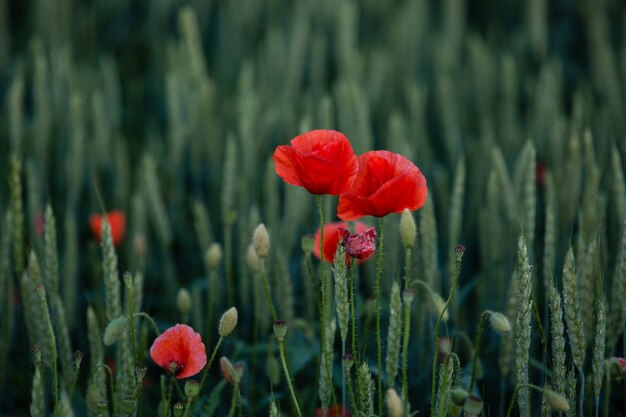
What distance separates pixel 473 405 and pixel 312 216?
1.08m

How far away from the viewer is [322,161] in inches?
38.1

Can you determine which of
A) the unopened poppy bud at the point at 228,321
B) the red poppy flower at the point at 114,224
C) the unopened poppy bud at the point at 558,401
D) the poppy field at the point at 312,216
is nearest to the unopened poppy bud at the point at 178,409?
the poppy field at the point at 312,216

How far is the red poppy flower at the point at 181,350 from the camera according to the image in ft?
3.30

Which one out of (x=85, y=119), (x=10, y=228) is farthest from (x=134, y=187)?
(x=10, y=228)

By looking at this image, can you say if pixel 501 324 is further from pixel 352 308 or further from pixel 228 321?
pixel 228 321

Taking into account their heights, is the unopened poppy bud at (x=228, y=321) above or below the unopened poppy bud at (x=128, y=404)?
above

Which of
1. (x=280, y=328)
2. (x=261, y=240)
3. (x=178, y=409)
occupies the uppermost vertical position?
(x=261, y=240)

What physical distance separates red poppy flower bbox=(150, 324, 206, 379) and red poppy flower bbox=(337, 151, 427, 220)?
0.27m

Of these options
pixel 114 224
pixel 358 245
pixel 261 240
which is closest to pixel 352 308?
pixel 358 245

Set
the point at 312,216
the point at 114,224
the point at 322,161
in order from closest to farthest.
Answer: the point at 322,161, the point at 114,224, the point at 312,216

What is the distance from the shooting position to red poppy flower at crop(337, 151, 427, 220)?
0.99 metres

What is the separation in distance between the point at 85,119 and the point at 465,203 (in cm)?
114

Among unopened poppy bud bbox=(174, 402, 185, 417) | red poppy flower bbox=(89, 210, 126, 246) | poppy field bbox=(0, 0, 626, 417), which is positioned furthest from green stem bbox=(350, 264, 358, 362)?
red poppy flower bbox=(89, 210, 126, 246)

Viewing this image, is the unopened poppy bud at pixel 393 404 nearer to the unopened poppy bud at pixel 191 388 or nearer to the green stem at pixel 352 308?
the green stem at pixel 352 308
